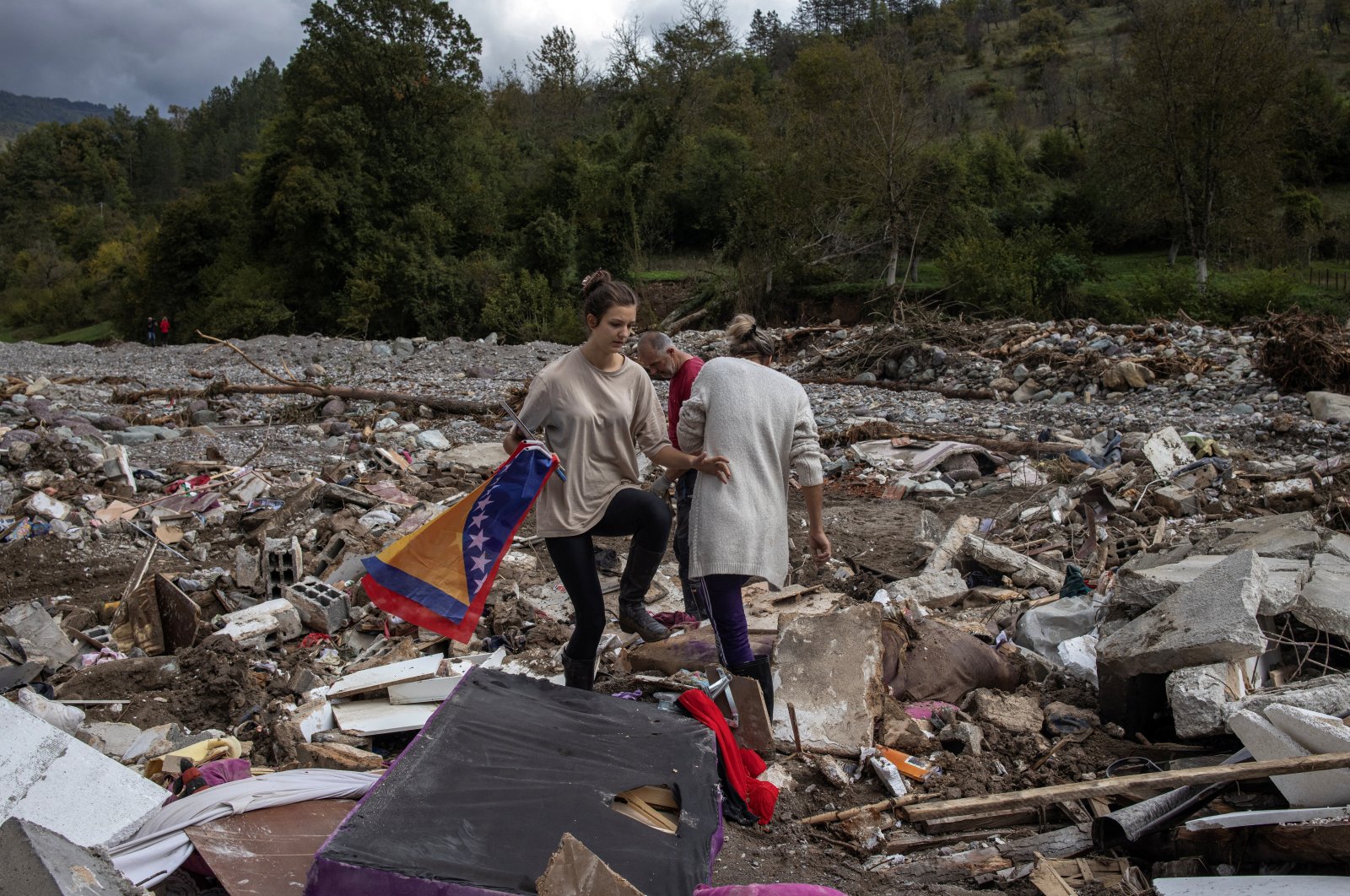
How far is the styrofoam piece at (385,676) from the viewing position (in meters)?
3.73

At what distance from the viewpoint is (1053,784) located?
2.95 m

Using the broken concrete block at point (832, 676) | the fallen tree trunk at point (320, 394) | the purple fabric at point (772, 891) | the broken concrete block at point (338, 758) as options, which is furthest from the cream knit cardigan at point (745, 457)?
the fallen tree trunk at point (320, 394)

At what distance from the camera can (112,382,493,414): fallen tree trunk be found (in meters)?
12.2

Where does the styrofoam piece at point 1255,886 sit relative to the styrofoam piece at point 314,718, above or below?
above

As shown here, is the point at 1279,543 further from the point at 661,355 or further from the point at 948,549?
the point at 661,355

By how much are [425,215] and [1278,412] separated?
26543 mm

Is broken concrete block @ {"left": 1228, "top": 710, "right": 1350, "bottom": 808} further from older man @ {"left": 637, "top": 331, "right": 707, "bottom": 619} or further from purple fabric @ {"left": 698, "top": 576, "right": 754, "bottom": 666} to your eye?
older man @ {"left": 637, "top": 331, "right": 707, "bottom": 619}

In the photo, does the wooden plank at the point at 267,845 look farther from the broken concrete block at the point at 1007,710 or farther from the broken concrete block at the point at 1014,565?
the broken concrete block at the point at 1014,565

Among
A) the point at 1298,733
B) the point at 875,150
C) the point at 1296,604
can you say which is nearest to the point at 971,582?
the point at 1296,604

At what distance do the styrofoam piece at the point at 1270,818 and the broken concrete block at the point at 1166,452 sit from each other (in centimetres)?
522

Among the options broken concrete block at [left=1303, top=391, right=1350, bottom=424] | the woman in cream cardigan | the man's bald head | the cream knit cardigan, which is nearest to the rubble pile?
the woman in cream cardigan

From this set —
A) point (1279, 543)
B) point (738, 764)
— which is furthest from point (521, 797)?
point (1279, 543)

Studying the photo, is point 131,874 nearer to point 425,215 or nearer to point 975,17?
point 425,215

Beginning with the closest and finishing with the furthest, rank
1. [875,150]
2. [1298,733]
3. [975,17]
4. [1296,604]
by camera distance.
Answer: [1298,733] < [1296,604] < [875,150] < [975,17]
